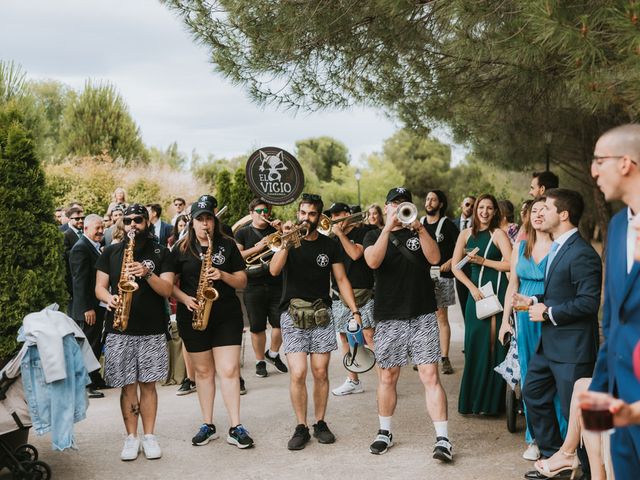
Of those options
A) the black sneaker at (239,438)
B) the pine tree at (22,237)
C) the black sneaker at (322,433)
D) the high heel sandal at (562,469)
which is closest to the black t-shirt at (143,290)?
the pine tree at (22,237)

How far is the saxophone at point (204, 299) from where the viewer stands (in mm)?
6074

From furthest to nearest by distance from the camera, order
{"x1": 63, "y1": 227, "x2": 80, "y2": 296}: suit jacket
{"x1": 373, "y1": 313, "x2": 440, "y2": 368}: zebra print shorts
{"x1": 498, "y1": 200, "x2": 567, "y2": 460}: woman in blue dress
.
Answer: {"x1": 63, "y1": 227, "x2": 80, "y2": 296}: suit jacket, {"x1": 373, "y1": 313, "x2": 440, "y2": 368}: zebra print shorts, {"x1": 498, "y1": 200, "x2": 567, "y2": 460}: woman in blue dress

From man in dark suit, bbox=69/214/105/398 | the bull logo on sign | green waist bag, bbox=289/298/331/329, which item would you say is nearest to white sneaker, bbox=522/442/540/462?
green waist bag, bbox=289/298/331/329

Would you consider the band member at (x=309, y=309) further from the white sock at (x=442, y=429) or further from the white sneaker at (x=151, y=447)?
the white sneaker at (x=151, y=447)

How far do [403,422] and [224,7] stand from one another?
13.8 feet

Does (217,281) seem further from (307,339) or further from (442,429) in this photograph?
(442,429)

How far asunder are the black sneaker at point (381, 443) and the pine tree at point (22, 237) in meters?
2.87

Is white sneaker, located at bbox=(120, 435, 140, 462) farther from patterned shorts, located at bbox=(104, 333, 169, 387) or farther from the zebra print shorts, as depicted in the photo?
the zebra print shorts

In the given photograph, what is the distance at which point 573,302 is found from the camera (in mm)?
4855

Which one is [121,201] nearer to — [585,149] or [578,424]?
[578,424]

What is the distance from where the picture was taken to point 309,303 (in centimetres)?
623

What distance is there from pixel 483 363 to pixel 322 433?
5.44 ft

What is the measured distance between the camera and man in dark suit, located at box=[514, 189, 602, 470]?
4871mm

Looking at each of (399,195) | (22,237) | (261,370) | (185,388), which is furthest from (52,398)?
(261,370)
